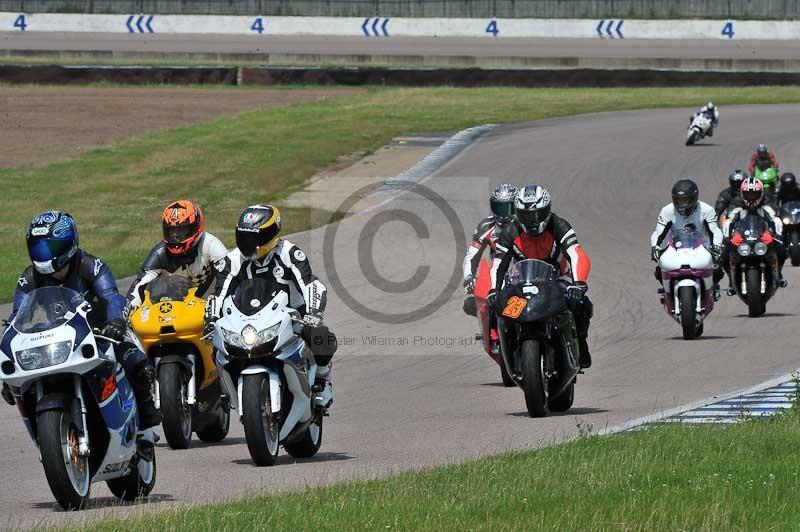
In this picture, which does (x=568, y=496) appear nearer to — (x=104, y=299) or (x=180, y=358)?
(x=104, y=299)

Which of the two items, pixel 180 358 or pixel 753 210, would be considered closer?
pixel 180 358

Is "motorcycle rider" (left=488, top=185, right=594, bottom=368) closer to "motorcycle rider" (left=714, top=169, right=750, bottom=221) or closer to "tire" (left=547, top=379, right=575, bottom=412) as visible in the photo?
"tire" (left=547, top=379, right=575, bottom=412)

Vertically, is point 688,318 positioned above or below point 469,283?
below

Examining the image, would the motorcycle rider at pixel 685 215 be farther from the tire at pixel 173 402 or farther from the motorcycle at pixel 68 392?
the motorcycle at pixel 68 392

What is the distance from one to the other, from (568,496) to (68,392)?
264 centimetres

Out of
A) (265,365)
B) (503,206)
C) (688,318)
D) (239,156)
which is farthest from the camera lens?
(239,156)

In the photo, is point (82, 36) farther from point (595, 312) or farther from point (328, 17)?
point (595, 312)

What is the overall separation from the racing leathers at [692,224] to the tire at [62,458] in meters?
10.5

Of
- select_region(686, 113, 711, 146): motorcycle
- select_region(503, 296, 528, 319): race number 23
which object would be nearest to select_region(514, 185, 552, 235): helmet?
select_region(503, 296, 528, 319): race number 23

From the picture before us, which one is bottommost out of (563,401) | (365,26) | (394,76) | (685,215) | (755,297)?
(755,297)

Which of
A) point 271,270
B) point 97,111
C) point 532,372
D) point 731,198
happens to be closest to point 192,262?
point 271,270

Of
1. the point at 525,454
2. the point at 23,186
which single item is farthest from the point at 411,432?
the point at 23,186

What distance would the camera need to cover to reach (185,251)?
1155cm

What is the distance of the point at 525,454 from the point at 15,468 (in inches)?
129
